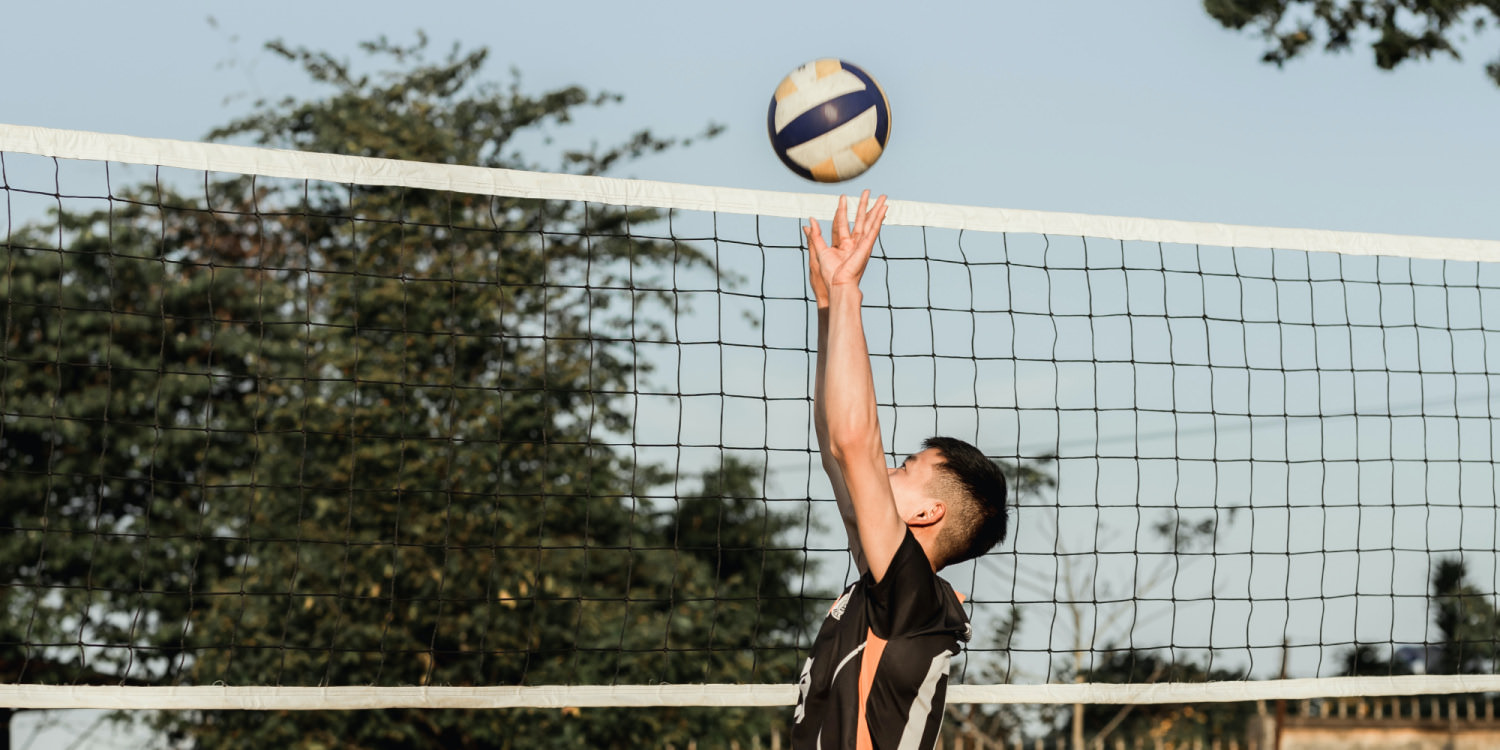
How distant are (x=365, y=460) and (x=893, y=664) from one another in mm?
9270

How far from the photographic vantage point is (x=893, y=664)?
2893 mm

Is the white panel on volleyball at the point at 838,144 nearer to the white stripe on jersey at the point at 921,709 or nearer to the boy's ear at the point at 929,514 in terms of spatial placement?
the boy's ear at the point at 929,514

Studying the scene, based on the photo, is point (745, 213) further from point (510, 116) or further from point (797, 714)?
point (510, 116)

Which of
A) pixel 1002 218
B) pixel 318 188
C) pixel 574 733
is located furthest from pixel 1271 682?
Result: pixel 318 188

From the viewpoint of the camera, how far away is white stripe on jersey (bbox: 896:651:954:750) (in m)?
2.93

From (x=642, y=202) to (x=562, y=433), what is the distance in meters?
6.79

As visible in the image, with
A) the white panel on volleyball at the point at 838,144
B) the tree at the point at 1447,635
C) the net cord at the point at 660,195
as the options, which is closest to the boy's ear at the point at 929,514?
the white panel on volleyball at the point at 838,144

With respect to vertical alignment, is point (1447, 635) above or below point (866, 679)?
below

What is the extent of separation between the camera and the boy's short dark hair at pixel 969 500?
119 inches

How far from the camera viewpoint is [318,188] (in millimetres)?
14156

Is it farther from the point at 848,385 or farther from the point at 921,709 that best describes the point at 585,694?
the point at 848,385

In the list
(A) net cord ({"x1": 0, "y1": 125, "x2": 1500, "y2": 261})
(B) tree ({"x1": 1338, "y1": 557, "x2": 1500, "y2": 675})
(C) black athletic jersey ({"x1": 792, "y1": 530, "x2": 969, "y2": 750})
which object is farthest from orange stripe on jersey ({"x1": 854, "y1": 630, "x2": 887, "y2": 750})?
(B) tree ({"x1": 1338, "y1": 557, "x2": 1500, "y2": 675})

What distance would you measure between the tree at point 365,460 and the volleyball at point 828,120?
540cm

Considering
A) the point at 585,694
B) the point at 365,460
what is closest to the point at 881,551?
the point at 585,694
